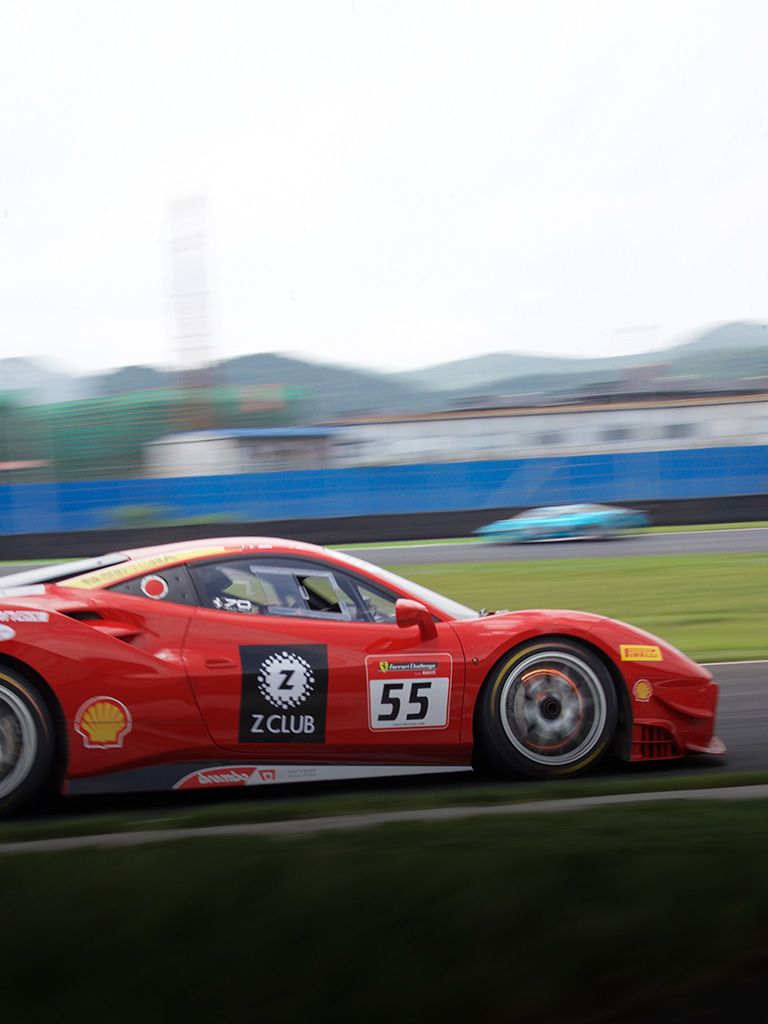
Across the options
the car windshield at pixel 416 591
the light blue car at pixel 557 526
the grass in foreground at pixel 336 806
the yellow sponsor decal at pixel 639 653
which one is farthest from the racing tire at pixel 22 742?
the light blue car at pixel 557 526

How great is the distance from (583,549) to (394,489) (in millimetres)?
6877

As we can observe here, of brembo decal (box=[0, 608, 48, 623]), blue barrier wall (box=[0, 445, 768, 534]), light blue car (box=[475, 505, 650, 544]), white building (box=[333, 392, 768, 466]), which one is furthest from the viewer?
white building (box=[333, 392, 768, 466])

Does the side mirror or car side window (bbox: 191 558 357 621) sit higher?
car side window (bbox: 191 558 357 621)

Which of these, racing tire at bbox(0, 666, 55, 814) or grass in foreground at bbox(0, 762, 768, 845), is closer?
grass in foreground at bbox(0, 762, 768, 845)

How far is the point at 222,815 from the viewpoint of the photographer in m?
3.89

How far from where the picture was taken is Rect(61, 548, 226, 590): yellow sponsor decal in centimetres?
504

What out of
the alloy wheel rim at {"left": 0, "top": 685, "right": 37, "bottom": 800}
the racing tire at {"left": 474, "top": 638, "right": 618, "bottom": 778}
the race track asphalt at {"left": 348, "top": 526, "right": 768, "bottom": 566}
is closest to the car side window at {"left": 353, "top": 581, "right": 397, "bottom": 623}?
the racing tire at {"left": 474, "top": 638, "right": 618, "bottom": 778}

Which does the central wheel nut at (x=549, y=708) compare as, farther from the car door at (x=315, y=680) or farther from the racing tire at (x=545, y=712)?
the car door at (x=315, y=680)

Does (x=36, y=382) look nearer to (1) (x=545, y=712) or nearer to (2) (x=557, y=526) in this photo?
(2) (x=557, y=526)

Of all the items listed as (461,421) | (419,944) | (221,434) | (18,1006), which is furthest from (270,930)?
(461,421)

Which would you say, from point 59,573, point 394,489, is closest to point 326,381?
point 394,489

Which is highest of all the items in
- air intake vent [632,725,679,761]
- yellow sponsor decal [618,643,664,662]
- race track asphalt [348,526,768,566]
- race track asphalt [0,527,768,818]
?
yellow sponsor decal [618,643,664,662]

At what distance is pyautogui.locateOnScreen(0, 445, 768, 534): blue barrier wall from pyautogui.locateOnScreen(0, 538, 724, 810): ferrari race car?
64.7ft

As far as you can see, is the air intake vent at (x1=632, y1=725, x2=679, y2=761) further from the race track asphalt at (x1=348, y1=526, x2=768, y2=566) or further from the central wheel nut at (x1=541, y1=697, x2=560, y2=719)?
the race track asphalt at (x1=348, y1=526, x2=768, y2=566)
